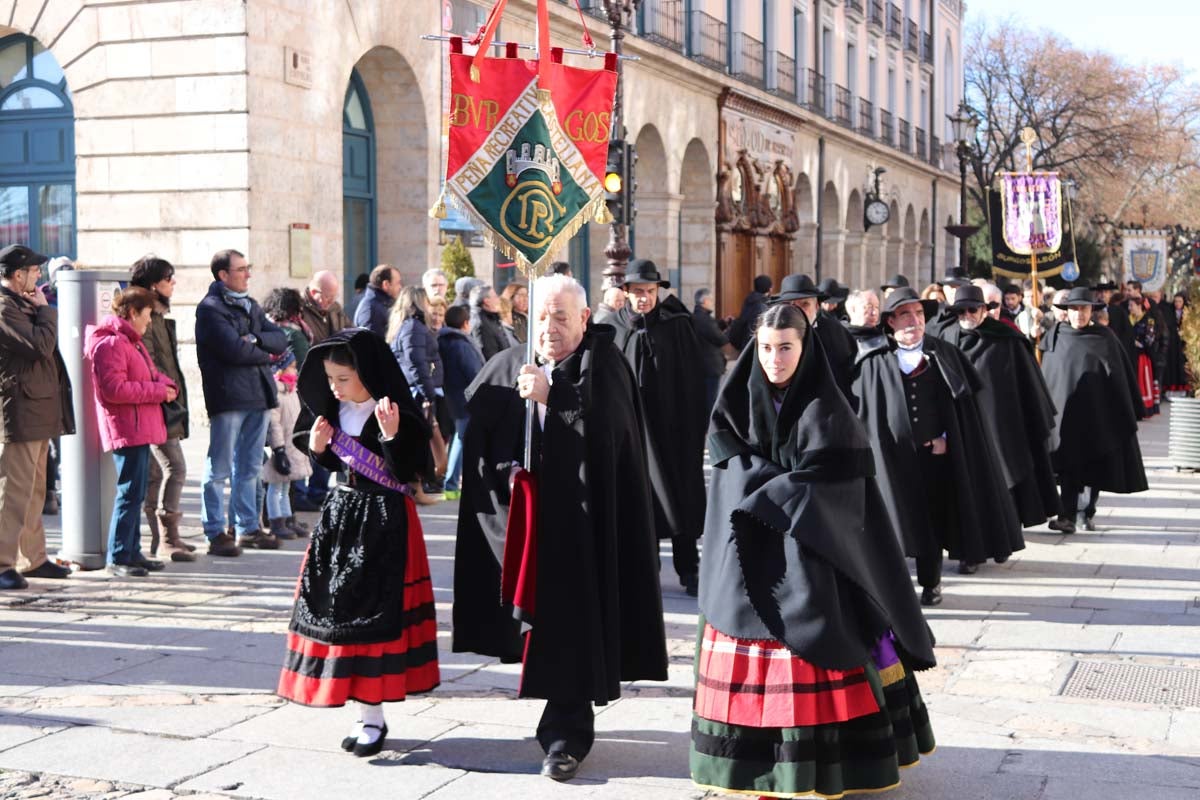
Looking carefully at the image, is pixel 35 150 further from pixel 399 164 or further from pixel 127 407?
pixel 127 407

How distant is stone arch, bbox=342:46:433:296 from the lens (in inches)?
707

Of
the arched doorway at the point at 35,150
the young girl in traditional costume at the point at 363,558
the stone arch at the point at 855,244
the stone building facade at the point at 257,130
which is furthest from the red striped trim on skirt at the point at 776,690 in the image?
the stone arch at the point at 855,244

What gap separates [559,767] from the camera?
208 inches

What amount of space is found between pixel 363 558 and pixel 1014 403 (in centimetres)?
620

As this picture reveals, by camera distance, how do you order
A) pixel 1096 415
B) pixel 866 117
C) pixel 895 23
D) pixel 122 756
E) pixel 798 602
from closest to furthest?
pixel 798 602
pixel 122 756
pixel 1096 415
pixel 866 117
pixel 895 23

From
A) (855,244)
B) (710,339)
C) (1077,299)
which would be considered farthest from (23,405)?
(855,244)

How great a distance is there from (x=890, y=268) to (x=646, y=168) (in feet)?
70.5

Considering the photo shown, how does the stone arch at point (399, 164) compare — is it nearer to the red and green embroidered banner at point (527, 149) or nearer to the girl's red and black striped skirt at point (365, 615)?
the red and green embroidered banner at point (527, 149)

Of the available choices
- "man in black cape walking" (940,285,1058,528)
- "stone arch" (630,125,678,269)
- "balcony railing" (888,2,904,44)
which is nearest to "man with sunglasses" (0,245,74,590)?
"man in black cape walking" (940,285,1058,528)

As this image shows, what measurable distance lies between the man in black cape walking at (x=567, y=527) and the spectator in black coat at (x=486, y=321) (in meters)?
7.08

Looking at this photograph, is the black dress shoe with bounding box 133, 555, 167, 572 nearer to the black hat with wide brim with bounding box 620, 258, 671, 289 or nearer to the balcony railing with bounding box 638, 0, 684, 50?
the black hat with wide brim with bounding box 620, 258, 671, 289

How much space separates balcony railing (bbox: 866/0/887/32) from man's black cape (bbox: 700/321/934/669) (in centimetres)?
3859

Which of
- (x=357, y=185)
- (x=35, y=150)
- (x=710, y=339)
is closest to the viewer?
(x=710, y=339)

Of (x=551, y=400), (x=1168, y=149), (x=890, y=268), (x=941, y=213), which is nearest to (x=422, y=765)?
(x=551, y=400)
